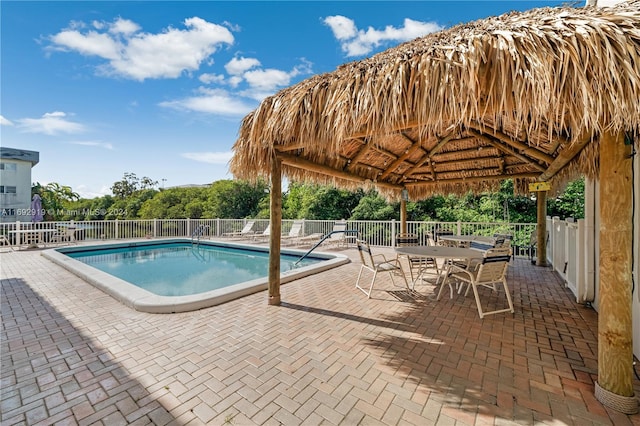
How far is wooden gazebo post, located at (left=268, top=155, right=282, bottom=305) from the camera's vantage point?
4191 mm

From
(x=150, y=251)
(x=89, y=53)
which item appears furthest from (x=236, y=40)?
(x=150, y=251)

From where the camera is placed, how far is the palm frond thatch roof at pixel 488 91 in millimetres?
1916

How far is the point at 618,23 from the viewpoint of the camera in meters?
1.97

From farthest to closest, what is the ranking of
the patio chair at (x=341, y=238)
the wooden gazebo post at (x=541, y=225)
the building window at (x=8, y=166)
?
the building window at (x=8, y=166) < the patio chair at (x=341, y=238) < the wooden gazebo post at (x=541, y=225)

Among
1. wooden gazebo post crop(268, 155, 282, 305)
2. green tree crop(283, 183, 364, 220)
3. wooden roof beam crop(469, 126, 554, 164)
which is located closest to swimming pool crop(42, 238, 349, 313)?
wooden gazebo post crop(268, 155, 282, 305)

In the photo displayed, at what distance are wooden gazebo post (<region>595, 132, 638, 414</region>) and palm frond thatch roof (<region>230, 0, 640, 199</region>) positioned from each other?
9.7 inches

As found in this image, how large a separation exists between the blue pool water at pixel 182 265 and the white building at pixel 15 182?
17.7 metres

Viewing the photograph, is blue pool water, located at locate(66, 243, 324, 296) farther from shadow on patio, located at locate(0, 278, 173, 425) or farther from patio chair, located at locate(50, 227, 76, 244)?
shadow on patio, located at locate(0, 278, 173, 425)

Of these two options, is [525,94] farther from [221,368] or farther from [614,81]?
[221,368]

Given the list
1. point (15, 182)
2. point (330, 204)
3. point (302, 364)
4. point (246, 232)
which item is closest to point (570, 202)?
point (330, 204)

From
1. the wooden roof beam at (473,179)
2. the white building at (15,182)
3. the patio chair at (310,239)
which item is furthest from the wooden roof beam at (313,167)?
the white building at (15,182)

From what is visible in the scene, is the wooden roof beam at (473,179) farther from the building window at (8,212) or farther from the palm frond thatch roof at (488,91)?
the building window at (8,212)

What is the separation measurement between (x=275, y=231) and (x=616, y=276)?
3574mm

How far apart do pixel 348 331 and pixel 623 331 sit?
7.46ft
